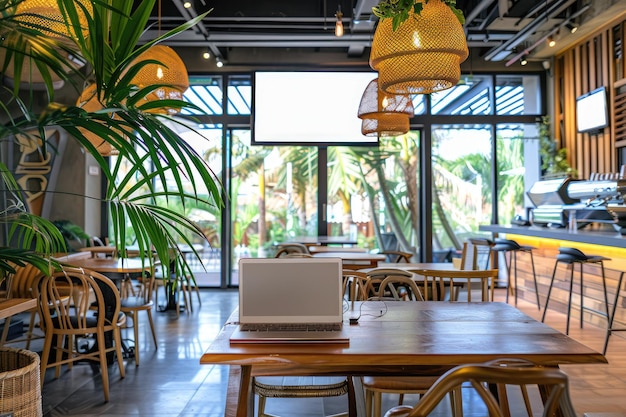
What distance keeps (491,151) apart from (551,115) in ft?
3.47

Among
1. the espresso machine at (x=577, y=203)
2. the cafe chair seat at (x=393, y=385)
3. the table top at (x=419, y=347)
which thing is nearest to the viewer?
the table top at (x=419, y=347)

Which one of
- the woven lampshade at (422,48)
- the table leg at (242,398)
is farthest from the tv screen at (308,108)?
the table leg at (242,398)

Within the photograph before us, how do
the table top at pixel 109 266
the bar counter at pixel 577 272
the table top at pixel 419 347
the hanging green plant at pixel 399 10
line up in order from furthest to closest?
the bar counter at pixel 577 272 → the table top at pixel 109 266 → the hanging green plant at pixel 399 10 → the table top at pixel 419 347

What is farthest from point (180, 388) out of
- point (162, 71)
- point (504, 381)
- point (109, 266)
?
point (504, 381)

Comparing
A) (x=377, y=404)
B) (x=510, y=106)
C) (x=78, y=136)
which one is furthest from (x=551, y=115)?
(x=78, y=136)

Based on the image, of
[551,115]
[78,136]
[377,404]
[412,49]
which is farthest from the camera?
[551,115]

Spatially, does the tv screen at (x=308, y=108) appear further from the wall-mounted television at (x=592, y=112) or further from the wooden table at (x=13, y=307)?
the wooden table at (x=13, y=307)

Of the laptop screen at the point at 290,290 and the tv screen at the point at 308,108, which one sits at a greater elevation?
the tv screen at the point at 308,108

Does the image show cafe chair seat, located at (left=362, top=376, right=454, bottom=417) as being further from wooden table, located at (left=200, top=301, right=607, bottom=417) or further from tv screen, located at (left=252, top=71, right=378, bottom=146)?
tv screen, located at (left=252, top=71, right=378, bottom=146)

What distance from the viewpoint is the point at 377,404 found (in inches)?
97.4

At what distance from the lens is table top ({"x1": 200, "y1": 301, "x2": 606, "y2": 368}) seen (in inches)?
75.6

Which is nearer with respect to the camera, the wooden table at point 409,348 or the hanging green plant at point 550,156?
the wooden table at point 409,348

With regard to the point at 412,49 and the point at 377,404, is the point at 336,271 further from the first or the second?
the point at 412,49

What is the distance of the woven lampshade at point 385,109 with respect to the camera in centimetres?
512
